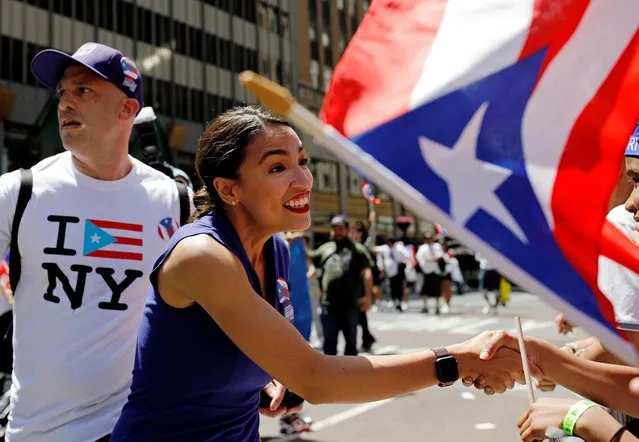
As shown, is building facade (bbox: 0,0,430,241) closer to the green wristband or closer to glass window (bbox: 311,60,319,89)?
glass window (bbox: 311,60,319,89)

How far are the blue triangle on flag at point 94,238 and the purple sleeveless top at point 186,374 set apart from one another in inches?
27.0

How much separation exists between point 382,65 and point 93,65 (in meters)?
1.10

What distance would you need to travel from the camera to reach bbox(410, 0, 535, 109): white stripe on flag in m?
2.14

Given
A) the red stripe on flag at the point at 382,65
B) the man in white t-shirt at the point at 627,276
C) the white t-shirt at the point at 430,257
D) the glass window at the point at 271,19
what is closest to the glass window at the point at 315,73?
the glass window at the point at 271,19

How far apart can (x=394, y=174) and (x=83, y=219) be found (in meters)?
1.19

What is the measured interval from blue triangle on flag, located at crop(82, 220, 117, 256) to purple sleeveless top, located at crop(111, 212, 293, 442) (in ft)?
2.25

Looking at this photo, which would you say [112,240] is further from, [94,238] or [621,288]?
[621,288]

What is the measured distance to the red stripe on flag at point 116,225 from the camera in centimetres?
257

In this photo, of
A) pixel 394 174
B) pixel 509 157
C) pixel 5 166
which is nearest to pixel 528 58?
pixel 509 157

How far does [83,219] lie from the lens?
2.55 metres

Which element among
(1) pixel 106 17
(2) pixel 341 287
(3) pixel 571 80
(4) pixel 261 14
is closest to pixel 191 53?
(1) pixel 106 17

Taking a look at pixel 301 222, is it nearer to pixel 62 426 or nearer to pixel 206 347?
pixel 206 347

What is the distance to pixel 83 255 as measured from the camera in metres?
2.50

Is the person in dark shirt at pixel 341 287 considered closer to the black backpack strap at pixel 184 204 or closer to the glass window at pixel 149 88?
the black backpack strap at pixel 184 204
